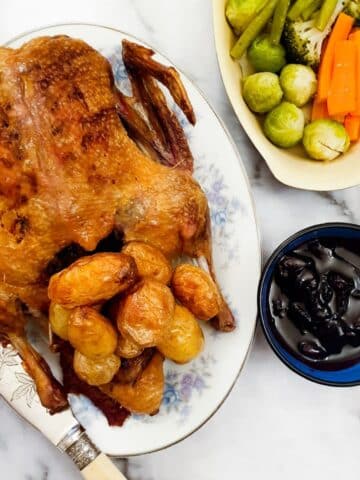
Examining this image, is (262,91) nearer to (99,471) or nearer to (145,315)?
(145,315)

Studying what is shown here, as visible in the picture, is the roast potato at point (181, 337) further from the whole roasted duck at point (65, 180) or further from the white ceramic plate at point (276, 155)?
the white ceramic plate at point (276, 155)

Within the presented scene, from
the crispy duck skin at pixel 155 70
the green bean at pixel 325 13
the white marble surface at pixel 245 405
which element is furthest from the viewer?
the white marble surface at pixel 245 405

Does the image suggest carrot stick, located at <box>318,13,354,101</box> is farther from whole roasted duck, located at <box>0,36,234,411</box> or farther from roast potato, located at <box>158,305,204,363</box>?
roast potato, located at <box>158,305,204,363</box>

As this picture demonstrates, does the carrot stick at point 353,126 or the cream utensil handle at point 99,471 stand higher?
the carrot stick at point 353,126

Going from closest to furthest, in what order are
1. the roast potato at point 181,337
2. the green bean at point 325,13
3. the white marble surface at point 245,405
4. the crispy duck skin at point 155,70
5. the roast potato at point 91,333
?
the roast potato at point 91,333, the roast potato at point 181,337, the crispy duck skin at point 155,70, the green bean at point 325,13, the white marble surface at point 245,405

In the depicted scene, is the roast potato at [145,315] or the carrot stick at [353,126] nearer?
the roast potato at [145,315]

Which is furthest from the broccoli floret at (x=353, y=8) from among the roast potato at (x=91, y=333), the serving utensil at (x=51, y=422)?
the serving utensil at (x=51, y=422)

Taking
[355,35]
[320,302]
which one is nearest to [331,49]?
[355,35]
